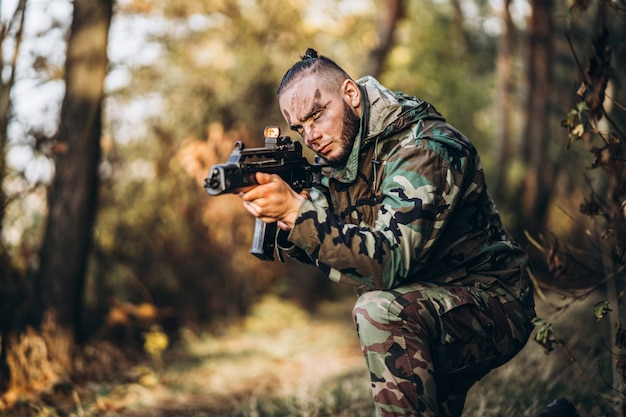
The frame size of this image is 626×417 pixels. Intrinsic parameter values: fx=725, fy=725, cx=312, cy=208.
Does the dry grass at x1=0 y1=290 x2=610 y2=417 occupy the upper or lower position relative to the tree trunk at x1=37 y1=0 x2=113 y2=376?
lower

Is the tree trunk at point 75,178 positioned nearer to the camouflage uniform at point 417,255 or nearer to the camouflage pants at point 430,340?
the camouflage uniform at point 417,255

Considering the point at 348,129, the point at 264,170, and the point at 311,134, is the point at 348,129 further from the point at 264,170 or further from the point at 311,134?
the point at 264,170

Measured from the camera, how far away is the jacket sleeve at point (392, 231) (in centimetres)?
255

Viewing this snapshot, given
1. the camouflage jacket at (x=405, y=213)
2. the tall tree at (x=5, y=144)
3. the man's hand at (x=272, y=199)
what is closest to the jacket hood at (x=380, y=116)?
the camouflage jacket at (x=405, y=213)

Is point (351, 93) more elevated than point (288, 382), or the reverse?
point (351, 93)

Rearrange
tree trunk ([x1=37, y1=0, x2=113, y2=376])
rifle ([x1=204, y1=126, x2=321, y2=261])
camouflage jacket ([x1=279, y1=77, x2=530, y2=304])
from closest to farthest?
rifle ([x1=204, y1=126, x2=321, y2=261]) → camouflage jacket ([x1=279, y1=77, x2=530, y2=304]) → tree trunk ([x1=37, y1=0, x2=113, y2=376])

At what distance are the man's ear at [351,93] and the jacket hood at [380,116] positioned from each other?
0.08 ft

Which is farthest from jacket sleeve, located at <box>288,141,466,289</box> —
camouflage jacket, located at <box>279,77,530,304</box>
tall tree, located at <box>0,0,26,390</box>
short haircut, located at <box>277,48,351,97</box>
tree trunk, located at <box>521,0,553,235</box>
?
tree trunk, located at <box>521,0,553,235</box>

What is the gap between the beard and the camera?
3.02 m

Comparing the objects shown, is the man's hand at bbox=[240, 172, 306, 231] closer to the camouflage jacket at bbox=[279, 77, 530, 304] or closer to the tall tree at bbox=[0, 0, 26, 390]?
the camouflage jacket at bbox=[279, 77, 530, 304]

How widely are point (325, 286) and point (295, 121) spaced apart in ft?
28.1

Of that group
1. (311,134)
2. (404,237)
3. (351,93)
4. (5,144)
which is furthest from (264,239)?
(5,144)

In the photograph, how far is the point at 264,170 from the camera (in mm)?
2717

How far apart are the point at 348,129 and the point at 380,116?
14 cm
